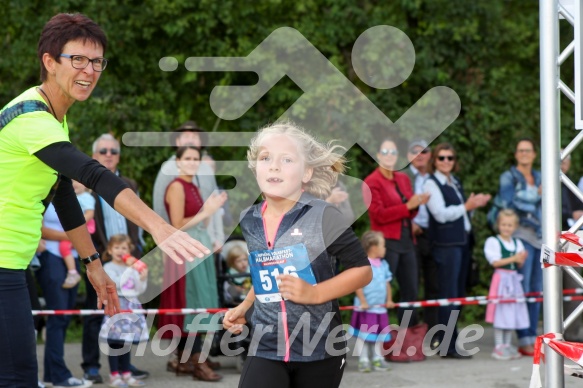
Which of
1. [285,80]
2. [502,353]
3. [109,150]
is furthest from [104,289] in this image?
[285,80]

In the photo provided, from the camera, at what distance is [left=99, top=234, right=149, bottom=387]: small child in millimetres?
7941

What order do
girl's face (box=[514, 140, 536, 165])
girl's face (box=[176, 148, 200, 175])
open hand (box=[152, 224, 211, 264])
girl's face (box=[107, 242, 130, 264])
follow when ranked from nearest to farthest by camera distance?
open hand (box=[152, 224, 211, 264])
girl's face (box=[107, 242, 130, 264])
girl's face (box=[176, 148, 200, 175])
girl's face (box=[514, 140, 536, 165])

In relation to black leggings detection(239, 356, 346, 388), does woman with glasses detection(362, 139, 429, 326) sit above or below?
above

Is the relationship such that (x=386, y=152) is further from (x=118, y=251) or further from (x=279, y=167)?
(x=279, y=167)

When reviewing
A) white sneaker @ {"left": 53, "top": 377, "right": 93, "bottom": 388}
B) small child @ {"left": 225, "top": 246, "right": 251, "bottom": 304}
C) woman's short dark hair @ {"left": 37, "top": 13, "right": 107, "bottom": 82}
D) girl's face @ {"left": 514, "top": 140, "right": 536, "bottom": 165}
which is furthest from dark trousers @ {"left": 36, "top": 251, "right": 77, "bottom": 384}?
girl's face @ {"left": 514, "top": 140, "right": 536, "bottom": 165}

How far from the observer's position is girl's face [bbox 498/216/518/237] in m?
9.59

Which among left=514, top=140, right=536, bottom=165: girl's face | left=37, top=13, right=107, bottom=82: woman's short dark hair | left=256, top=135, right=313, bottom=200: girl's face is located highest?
left=37, top=13, right=107, bottom=82: woman's short dark hair

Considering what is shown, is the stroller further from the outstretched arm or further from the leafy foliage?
the outstretched arm

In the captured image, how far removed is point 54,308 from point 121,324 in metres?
0.56

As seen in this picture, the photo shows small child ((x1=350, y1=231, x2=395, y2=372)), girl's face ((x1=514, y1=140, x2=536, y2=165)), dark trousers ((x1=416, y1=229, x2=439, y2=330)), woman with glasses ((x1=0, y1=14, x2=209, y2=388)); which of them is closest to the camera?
woman with glasses ((x1=0, y1=14, x2=209, y2=388))

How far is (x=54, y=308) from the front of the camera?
26.1 feet

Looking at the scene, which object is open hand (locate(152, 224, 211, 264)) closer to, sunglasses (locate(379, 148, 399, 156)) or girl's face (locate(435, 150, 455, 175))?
sunglasses (locate(379, 148, 399, 156))

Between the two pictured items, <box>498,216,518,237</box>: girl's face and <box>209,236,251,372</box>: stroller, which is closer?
<box>209,236,251,372</box>: stroller

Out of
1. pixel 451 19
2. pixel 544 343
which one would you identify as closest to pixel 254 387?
pixel 544 343
